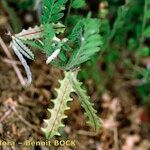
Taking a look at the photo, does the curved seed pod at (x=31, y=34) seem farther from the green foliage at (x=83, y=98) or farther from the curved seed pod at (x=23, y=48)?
the green foliage at (x=83, y=98)

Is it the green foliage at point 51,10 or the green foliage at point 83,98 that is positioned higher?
the green foliage at point 51,10

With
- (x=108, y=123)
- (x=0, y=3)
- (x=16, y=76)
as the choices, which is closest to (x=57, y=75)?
(x=16, y=76)

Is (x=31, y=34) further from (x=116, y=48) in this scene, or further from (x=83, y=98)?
(x=116, y=48)

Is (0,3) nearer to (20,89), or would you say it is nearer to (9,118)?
(20,89)

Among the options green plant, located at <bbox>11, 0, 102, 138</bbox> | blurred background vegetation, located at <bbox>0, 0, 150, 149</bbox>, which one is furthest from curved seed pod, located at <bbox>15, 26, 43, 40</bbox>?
blurred background vegetation, located at <bbox>0, 0, 150, 149</bbox>

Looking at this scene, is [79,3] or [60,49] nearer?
[60,49]

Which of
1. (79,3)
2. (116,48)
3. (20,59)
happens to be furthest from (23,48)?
(116,48)

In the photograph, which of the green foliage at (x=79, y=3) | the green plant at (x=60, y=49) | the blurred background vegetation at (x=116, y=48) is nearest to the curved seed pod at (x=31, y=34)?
the green plant at (x=60, y=49)

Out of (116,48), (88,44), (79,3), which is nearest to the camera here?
(88,44)
